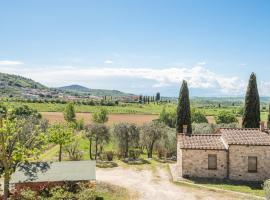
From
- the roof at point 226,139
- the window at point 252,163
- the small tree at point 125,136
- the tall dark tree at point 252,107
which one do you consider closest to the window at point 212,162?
the roof at point 226,139

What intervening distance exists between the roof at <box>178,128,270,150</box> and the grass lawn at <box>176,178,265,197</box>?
10.6 feet

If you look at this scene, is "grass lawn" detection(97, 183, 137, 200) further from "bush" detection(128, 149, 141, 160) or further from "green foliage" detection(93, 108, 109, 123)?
"green foliage" detection(93, 108, 109, 123)

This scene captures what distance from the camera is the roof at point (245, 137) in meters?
36.2

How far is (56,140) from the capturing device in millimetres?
39906

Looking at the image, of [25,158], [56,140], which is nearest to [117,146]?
[56,140]

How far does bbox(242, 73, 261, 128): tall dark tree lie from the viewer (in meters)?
49.0

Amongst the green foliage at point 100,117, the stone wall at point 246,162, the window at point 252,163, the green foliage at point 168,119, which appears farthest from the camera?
the green foliage at point 168,119

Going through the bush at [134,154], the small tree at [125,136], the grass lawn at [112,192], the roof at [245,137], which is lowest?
the grass lawn at [112,192]

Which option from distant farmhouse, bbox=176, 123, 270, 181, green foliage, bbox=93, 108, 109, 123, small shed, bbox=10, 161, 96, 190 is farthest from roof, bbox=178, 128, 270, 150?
green foliage, bbox=93, 108, 109, 123

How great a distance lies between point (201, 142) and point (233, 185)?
547 cm

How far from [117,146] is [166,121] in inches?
1433

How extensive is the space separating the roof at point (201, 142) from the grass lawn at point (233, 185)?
10.6 ft

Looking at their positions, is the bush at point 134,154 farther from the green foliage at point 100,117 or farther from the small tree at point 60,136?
the green foliage at point 100,117

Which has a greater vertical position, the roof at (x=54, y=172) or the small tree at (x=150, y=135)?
the small tree at (x=150, y=135)
